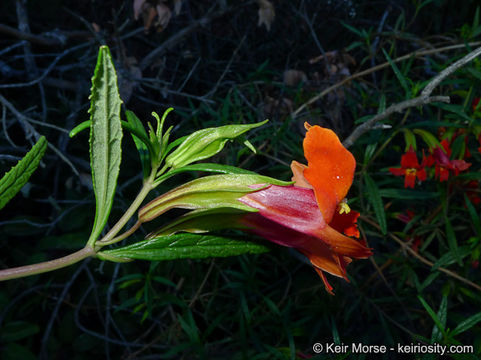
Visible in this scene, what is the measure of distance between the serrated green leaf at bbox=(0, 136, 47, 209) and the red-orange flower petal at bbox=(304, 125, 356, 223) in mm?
376

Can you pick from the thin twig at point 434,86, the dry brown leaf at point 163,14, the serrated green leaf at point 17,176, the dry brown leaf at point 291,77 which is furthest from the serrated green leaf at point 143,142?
the dry brown leaf at point 291,77

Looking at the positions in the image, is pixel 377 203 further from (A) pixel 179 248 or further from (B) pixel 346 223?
(A) pixel 179 248

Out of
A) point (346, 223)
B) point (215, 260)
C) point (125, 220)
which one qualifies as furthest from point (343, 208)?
point (215, 260)

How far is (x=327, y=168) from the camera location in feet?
1.82

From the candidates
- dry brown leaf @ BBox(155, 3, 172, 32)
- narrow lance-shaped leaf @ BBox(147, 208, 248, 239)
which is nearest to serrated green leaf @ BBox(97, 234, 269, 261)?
narrow lance-shaped leaf @ BBox(147, 208, 248, 239)

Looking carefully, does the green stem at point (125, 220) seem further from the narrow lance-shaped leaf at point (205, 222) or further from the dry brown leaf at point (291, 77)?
the dry brown leaf at point (291, 77)

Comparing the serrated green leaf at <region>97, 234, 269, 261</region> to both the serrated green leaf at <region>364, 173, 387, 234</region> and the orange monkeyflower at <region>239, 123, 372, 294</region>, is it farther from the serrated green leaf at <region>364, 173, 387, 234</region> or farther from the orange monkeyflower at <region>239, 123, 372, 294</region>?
the serrated green leaf at <region>364, 173, 387, 234</region>

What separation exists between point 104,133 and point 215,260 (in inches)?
47.2

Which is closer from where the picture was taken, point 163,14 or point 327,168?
point 327,168

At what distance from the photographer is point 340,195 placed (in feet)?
1.86

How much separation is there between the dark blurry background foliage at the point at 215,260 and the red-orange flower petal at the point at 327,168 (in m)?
0.68

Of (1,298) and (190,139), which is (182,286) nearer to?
(1,298)

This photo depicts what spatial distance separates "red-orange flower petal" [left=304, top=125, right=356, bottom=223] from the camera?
1.79 feet

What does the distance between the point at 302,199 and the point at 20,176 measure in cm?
39
